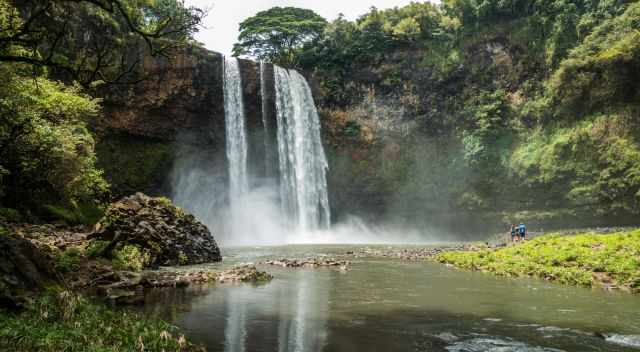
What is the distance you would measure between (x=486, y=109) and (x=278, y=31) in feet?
91.2

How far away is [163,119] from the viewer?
35.2 meters

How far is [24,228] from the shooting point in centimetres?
1412

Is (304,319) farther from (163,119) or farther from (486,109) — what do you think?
(486,109)

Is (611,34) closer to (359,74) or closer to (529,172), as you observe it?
(529,172)

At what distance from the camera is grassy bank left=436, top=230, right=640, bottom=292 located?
37.5 feet

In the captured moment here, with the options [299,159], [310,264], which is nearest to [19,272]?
[310,264]

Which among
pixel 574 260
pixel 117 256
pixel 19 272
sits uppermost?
pixel 19 272

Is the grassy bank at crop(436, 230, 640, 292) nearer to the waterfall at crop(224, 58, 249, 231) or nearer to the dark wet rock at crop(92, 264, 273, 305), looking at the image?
the dark wet rock at crop(92, 264, 273, 305)

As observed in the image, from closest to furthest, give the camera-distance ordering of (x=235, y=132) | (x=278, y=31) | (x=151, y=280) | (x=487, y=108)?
(x=151, y=280), (x=235, y=132), (x=487, y=108), (x=278, y=31)

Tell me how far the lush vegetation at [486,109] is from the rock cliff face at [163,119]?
11.2 metres

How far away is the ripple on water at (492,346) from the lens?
5.39 meters

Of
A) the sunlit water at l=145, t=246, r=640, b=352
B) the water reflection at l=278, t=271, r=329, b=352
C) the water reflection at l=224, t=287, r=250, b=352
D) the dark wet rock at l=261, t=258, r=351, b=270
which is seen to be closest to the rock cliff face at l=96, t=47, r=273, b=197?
the dark wet rock at l=261, t=258, r=351, b=270

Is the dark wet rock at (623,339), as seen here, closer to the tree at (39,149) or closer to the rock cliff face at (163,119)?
the tree at (39,149)

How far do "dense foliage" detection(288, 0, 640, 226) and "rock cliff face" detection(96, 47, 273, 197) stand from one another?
11048 mm
